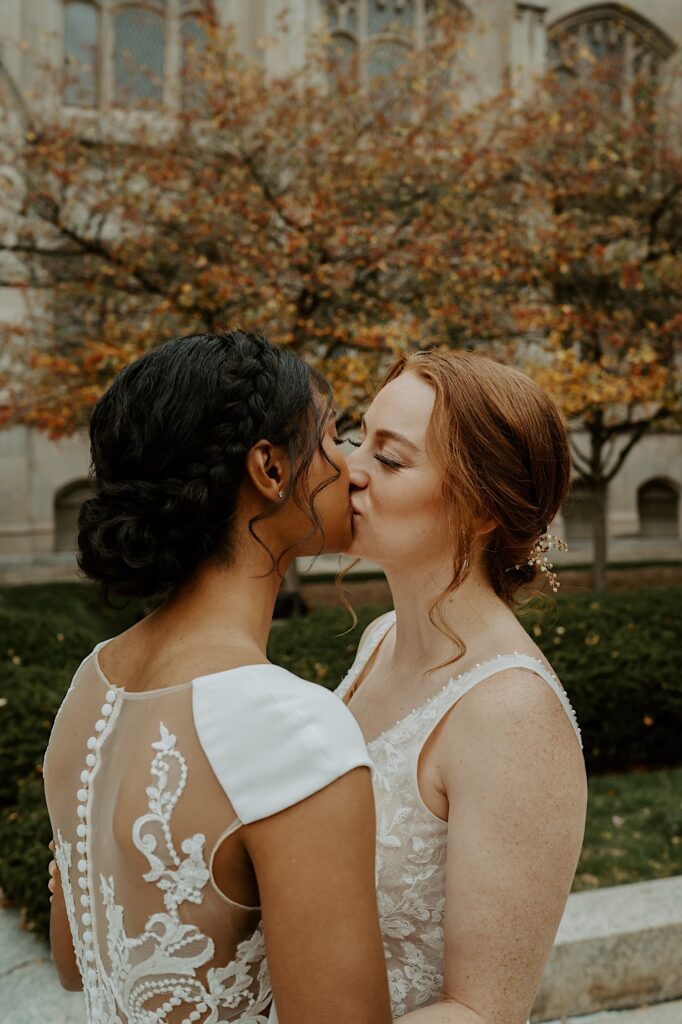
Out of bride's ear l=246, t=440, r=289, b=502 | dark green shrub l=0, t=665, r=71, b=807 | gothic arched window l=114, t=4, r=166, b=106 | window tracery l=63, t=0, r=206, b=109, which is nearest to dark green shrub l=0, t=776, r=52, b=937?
dark green shrub l=0, t=665, r=71, b=807

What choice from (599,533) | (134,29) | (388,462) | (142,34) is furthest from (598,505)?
(388,462)

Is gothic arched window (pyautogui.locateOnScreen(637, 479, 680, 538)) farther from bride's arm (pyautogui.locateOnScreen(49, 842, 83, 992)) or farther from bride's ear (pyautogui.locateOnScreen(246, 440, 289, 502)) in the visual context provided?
bride's ear (pyautogui.locateOnScreen(246, 440, 289, 502))

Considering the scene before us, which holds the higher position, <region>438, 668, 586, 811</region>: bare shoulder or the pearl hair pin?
the pearl hair pin

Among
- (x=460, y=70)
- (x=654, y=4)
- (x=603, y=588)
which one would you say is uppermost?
(x=654, y=4)

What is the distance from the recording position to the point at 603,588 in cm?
1399

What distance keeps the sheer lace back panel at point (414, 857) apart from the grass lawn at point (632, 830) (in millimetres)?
3071

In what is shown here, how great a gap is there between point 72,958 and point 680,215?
12837 mm

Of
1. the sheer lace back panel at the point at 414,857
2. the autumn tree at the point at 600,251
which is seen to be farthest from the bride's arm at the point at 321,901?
the autumn tree at the point at 600,251

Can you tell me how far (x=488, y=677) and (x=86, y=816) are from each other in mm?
809

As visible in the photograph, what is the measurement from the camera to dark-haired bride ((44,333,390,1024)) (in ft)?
4.16

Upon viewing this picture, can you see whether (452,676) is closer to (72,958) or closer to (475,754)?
(475,754)

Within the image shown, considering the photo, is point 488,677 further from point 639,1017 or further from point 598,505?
point 598,505

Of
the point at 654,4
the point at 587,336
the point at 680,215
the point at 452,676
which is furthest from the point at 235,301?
the point at 654,4

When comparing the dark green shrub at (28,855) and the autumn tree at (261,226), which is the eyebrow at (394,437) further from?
the autumn tree at (261,226)
